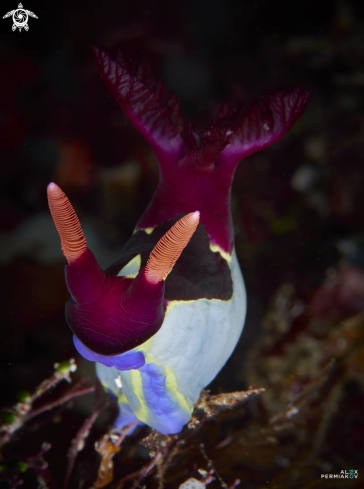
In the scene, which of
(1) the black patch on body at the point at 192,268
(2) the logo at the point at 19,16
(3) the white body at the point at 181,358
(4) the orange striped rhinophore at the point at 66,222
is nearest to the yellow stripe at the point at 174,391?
(3) the white body at the point at 181,358

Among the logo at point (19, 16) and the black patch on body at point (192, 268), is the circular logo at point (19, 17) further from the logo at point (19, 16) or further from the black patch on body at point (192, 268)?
the black patch on body at point (192, 268)

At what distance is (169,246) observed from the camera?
2.97 ft

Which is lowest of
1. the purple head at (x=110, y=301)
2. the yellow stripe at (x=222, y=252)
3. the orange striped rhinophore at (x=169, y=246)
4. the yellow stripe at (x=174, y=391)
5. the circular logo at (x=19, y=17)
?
the yellow stripe at (x=174, y=391)

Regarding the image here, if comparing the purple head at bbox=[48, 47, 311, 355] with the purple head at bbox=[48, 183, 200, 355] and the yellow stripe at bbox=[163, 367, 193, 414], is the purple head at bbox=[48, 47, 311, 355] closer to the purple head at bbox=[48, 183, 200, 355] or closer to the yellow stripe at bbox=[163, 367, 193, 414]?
the purple head at bbox=[48, 183, 200, 355]

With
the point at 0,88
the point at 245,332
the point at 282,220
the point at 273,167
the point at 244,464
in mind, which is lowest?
the point at 244,464

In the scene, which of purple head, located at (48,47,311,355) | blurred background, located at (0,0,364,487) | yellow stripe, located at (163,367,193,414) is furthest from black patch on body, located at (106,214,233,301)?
blurred background, located at (0,0,364,487)

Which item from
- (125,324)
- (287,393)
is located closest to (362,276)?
(287,393)

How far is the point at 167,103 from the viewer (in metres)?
1.55

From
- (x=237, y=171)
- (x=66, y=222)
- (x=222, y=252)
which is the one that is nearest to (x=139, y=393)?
(x=222, y=252)

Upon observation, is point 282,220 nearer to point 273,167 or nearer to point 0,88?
point 273,167

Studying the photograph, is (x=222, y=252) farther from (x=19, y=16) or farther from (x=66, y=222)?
(x=19, y=16)

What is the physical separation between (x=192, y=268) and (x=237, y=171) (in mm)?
1601

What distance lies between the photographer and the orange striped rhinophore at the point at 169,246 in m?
0.86

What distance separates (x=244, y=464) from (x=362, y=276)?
6.51 ft
